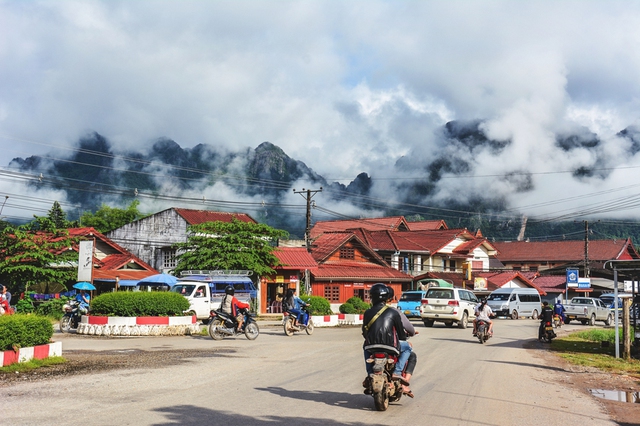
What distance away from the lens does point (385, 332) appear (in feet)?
28.9

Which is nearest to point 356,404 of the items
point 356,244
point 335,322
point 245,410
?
point 245,410

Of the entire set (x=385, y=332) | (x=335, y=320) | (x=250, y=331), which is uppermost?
(x=385, y=332)

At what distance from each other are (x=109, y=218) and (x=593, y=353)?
6732 cm

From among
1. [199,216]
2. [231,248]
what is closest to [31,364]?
[231,248]

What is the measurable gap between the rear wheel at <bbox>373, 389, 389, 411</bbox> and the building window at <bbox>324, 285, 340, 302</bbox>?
124 ft

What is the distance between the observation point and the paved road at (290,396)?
7867 millimetres

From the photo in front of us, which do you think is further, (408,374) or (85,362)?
(85,362)

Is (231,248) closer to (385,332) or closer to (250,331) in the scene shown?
(250,331)

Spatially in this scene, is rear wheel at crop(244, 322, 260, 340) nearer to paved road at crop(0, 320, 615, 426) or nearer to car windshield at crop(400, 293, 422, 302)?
paved road at crop(0, 320, 615, 426)

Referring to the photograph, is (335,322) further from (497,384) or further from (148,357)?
(497,384)

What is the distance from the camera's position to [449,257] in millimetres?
65312

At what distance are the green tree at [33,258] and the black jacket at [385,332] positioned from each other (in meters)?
25.2

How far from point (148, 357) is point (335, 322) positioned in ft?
54.6

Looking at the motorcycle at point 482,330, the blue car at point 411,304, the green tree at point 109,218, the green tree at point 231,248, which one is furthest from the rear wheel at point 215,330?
the green tree at point 109,218
